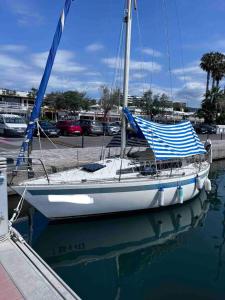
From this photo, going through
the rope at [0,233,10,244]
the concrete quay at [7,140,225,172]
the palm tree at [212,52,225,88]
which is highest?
the palm tree at [212,52,225,88]

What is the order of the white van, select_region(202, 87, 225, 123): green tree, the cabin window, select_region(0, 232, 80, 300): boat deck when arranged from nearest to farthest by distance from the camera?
select_region(0, 232, 80, 300): boat deck, the cabin window, the white van, select_region(202, 87, 225, 123): green tree

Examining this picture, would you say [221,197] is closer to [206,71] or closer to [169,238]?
[169,238]

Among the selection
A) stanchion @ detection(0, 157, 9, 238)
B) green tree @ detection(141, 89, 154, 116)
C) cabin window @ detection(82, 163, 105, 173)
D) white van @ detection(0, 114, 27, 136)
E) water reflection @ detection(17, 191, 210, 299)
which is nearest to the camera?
stanchion @ detection(0, 157, 9, 238)

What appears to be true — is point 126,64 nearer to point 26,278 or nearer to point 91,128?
point 26,278

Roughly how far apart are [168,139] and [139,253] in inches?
190

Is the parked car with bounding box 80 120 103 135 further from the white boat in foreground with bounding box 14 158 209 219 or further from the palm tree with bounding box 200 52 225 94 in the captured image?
the palm tree with bounding box 200 52 225 94

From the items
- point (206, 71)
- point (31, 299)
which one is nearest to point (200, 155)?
point (31, 299)

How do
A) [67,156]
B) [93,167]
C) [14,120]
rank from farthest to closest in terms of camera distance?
[14,120] < [67,156] < [93,167]

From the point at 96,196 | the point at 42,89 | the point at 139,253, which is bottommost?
the point at 139,253

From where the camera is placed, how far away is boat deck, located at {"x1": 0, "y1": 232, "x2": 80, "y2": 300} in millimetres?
4855

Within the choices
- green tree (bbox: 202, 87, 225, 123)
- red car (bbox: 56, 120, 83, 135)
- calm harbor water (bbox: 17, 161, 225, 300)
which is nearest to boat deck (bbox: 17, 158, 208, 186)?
calm harbor water (bbox: 17, 161, 225, 300)

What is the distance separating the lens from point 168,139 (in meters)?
12.6

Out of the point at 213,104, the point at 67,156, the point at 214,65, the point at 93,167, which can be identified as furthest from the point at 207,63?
the point at 93,167

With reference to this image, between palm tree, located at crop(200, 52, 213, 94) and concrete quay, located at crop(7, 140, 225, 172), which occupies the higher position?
palm tree, located at crop(200, 52, 213, 94)
